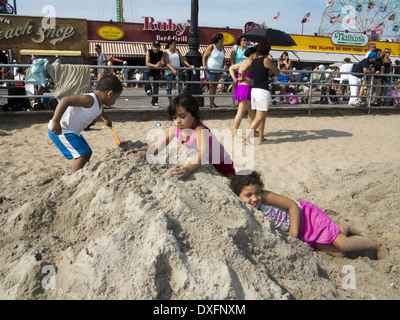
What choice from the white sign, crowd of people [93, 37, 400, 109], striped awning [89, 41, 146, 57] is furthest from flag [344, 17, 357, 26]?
crowd of people [93, 37, 400, 109]

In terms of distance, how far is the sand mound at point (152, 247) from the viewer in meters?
1.95

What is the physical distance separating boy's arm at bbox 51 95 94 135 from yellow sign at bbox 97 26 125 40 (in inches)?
1006

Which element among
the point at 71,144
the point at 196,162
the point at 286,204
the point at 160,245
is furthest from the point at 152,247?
the point at 71,144

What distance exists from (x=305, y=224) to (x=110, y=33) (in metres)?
27.5

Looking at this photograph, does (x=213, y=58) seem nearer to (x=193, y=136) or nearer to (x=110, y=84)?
(x=110, y=84)

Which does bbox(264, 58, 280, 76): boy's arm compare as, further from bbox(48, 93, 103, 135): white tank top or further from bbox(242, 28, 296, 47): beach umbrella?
bbox(242, 28, 296, 47): beach umbrella

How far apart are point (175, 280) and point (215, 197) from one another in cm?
75

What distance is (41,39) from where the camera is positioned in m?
24.7

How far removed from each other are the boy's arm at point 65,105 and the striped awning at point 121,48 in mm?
24401

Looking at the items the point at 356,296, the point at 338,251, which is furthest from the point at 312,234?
the point at 356,296

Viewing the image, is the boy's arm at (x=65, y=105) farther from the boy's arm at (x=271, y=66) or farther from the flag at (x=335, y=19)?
the flag at (x=335, y=19)

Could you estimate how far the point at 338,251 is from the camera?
2.94m

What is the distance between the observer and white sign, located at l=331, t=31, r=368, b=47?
3198 centimetres

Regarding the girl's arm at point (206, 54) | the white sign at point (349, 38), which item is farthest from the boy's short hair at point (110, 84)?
the white sign at point (349, 38)
